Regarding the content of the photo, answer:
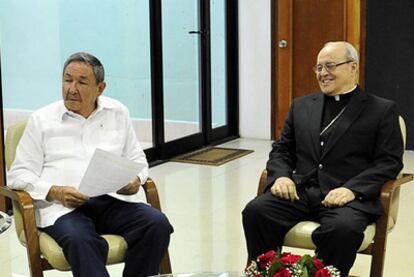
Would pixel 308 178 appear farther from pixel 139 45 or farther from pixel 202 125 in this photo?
pixel 202 125

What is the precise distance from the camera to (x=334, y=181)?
3465mm

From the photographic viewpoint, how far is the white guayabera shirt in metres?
3.22

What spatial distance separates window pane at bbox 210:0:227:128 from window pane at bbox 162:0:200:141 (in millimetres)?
298

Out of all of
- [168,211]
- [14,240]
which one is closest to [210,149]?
[168,211]

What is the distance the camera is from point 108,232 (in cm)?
326

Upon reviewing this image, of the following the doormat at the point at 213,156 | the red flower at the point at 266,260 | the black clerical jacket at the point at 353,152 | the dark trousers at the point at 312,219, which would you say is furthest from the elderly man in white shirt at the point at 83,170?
the doormat at the point at 213,156

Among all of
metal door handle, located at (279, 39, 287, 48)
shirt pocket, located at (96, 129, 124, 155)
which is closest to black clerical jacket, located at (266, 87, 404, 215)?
shirt pocket, located at (96, 129, 124, 155)

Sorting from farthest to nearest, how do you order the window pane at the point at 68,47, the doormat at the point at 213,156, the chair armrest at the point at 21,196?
1. the doormat at the point at 213,156
2. the window pane at the point at 68,47
3. the chair armrest at the point at 21,196

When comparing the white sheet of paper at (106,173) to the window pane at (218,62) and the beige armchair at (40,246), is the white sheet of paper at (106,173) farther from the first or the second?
the window pane at (218,62)

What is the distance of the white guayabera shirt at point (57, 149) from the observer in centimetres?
322

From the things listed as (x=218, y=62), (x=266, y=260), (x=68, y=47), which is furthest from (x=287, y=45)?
(x=266, y=260)

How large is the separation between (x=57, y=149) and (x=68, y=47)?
2303 millimetres

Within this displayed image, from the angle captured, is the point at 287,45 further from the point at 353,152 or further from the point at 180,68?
the point at 353,152

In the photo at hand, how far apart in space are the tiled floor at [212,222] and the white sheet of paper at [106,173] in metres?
0.88
